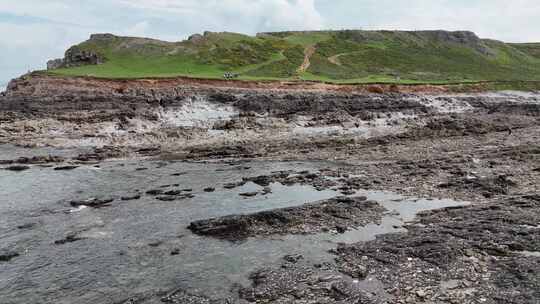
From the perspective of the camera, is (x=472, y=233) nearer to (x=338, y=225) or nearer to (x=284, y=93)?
(x=338, y=225)

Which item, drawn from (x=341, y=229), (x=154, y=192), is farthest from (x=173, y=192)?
(x=341, y=229)

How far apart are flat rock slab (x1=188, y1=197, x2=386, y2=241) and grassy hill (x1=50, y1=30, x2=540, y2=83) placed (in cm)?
4585

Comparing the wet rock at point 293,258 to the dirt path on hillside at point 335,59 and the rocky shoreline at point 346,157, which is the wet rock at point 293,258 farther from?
the dirt path on hillside at point 335,59

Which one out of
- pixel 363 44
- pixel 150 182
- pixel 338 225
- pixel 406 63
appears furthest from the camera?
pixel 363 44

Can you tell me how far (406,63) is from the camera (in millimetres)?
99875

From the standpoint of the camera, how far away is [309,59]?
296 ft

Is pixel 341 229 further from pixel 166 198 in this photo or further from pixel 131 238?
pixel 166 198

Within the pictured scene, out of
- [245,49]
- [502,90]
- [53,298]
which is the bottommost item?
[53,298]

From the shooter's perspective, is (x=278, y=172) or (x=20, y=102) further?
(x=20, y=102)

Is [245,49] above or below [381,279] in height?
above

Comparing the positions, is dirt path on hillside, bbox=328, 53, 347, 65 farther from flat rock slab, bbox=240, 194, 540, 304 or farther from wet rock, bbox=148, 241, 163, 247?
wet rock, bbox=148, 241, 163, 247

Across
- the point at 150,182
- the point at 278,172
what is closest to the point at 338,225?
the point at 278,172

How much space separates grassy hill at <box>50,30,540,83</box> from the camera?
71875mm

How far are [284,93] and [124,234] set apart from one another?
135 ft
